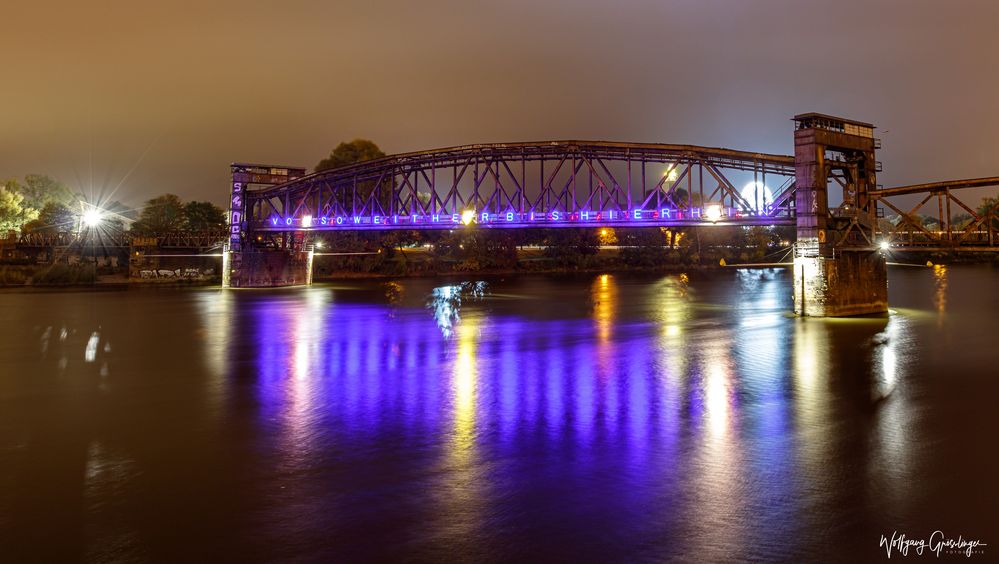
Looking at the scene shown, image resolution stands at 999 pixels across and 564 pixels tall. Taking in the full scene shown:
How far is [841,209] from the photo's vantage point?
4147cm

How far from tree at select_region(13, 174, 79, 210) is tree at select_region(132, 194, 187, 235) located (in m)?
14.2

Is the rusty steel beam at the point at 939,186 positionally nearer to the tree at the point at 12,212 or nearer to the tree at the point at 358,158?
the tree at the point at 358,158

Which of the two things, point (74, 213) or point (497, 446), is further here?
point (74, 213)

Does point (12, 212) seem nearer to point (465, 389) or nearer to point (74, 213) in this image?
point (74, 213)

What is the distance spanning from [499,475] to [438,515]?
7.91ft

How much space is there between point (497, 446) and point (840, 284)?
3436 cm

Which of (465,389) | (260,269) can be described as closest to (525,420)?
(465,389)

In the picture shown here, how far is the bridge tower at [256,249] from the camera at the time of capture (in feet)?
285

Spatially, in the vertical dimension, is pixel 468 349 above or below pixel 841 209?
below

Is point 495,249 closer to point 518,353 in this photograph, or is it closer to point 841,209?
point 841,209

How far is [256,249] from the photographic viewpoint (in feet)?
294

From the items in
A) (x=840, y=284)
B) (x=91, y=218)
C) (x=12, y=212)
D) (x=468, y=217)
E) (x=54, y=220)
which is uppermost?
(x=12, y=212)

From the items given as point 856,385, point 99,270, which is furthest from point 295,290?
point 856,385

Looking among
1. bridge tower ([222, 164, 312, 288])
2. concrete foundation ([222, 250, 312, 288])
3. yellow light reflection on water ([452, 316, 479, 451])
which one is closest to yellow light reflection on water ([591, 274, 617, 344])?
yellow light reflection on water ([452, 316, 479, 451])
